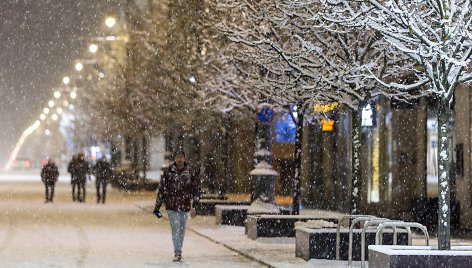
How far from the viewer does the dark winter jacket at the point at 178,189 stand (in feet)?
64.4

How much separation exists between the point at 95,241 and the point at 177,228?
4.23 m

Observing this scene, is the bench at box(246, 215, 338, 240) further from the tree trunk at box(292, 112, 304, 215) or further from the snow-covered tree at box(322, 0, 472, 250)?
the snow-covered tree at box(322, 0, 472, 250)

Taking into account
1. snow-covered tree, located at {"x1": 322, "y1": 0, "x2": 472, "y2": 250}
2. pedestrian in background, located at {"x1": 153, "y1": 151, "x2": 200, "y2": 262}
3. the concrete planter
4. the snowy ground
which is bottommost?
the snowy ground

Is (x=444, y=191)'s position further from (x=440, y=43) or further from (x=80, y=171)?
(x=80, y=171)

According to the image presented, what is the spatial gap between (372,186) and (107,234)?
42.0 ft

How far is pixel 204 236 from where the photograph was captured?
2544cm

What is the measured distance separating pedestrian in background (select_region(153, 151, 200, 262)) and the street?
70 centimetres

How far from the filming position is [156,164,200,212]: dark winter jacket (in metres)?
19.6

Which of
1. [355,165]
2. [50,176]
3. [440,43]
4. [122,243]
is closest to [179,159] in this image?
[355,165]

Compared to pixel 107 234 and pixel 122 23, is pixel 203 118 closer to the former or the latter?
pixel 107 234

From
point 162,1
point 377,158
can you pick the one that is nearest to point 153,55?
point 162,1

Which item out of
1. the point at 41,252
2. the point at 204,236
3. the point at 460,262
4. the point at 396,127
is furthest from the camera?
the point at 396,127

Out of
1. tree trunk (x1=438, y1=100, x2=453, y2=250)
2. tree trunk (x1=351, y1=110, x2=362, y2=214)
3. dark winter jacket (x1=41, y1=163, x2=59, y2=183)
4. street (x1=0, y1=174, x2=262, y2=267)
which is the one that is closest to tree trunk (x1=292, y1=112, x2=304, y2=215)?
street (x1=0, y1=174, x2=262, y2=267)

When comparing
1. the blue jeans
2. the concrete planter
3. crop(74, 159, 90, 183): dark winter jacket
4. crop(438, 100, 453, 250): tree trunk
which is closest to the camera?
the concrete planter
